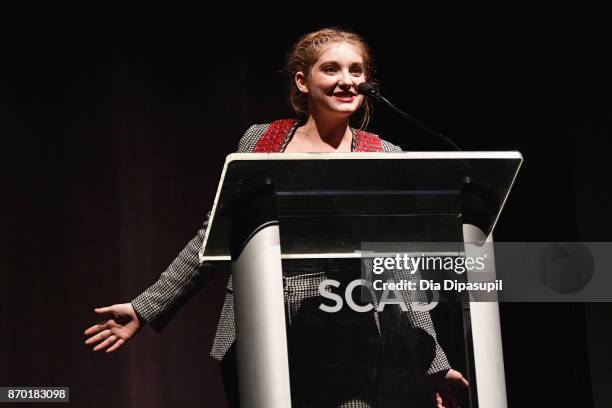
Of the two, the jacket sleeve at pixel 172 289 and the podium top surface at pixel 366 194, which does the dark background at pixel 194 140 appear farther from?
the podium top surface at pixel 366 194

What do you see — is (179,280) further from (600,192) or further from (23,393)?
(600,192)

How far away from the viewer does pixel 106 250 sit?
98.1 inches

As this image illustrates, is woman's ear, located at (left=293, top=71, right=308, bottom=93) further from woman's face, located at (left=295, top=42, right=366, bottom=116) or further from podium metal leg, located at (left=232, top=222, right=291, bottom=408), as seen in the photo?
podium metal leg, located at (left=232, top=222, right=291, bottom=408)

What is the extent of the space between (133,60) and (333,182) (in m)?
1.62

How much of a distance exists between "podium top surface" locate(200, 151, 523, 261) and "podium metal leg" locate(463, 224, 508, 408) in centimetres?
5

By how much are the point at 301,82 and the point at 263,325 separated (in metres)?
0.77

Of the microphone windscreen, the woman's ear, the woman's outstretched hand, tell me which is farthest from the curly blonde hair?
the woman's outstretched hand

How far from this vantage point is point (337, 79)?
5.16 feet

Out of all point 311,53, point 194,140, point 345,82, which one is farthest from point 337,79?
point 194,140

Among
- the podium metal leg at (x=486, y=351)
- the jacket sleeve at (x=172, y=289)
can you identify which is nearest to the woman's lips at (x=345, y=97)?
the jacket sleeve at (x=172, y=289)

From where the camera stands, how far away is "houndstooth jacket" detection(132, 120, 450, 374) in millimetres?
1128

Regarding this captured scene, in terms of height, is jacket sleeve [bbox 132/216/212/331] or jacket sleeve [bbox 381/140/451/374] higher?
jacket sleeve [bbox 132/216/212/331]

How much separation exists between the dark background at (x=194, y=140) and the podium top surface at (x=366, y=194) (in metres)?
1.38

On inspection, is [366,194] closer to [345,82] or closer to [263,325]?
[263,325]
